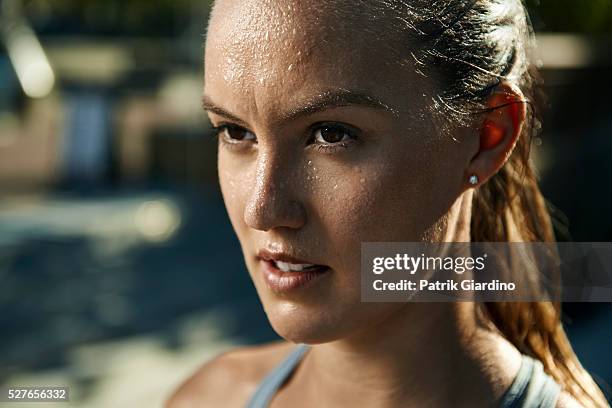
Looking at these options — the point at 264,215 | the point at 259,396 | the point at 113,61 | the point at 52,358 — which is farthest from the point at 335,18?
the point at 113,61

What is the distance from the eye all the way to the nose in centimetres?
7

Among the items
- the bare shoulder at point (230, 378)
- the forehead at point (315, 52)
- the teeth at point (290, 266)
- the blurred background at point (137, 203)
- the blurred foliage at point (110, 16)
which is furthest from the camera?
the blurred foliage at point (110, 16)

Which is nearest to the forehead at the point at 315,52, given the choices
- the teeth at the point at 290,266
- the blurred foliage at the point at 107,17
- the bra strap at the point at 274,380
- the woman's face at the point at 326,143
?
the woman's face at the point at 326,143

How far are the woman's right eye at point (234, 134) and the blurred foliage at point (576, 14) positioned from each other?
1.94 meters

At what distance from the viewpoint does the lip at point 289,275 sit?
4.09 ft

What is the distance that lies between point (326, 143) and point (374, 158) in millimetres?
79

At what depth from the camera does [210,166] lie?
948 cm

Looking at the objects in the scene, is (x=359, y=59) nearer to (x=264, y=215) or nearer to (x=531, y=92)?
(x=264, y=215)

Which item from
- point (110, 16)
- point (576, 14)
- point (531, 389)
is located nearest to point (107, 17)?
point (110, 16)

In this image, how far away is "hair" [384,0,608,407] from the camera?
4.01 feet

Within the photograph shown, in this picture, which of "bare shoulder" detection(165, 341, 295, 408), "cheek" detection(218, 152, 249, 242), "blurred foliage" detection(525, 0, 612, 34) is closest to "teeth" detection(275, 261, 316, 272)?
"cheek" detection(218, 152, 249, 242)

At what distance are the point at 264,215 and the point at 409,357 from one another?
0.40 metres

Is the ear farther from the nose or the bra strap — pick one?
the bra strap

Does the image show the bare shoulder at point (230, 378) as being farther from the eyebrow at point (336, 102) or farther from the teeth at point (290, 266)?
the eyebrow at point (336, 102)
